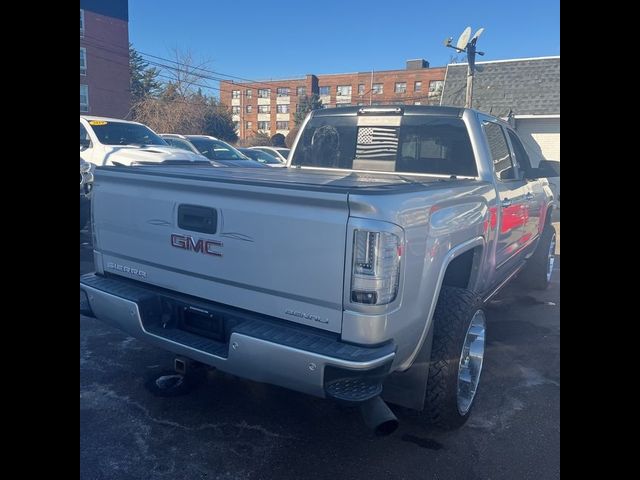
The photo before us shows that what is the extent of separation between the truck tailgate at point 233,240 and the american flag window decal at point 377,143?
79.6 inches

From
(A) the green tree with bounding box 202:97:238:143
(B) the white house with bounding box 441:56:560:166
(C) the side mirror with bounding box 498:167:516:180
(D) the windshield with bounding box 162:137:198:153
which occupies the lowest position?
(C) the side mirror with bounding box 498:167:516:180

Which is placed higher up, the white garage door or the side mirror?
the white garage door

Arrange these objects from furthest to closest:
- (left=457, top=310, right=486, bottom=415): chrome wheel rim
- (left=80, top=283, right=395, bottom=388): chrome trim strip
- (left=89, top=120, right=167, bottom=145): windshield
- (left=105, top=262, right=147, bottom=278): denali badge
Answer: (left=89, top=120, right=167, bottom=145): windshield < (left=457, top=310, right=486, bottom=415): chrome wheel rim < (left=105, top=262, right=147, bottom=278): denali badge < (left=80, top=283, right=395, bottom=388): chrome trim strip

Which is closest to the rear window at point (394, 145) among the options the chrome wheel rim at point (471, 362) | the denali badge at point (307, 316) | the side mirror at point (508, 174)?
the side mirror at point (508, 174)

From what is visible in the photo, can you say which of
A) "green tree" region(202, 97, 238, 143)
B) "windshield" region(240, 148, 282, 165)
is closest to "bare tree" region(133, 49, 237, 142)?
"green tree" region(202, 97, 238, 143)

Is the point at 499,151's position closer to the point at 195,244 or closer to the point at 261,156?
the point at 195,244

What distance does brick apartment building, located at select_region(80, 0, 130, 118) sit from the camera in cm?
3900

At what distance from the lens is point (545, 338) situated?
5.03m

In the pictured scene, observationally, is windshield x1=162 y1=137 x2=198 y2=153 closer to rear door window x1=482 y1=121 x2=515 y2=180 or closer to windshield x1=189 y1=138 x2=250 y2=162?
windshield x1=189 y1=138 x2=250 y2=162

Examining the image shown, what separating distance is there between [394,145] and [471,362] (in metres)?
1.98

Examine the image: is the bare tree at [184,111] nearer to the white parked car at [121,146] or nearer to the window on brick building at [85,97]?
the window on brick building at [85,97]

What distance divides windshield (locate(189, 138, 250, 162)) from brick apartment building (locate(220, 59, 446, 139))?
4205cm

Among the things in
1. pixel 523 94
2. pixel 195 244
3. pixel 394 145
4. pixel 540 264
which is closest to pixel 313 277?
pixel 195 244
